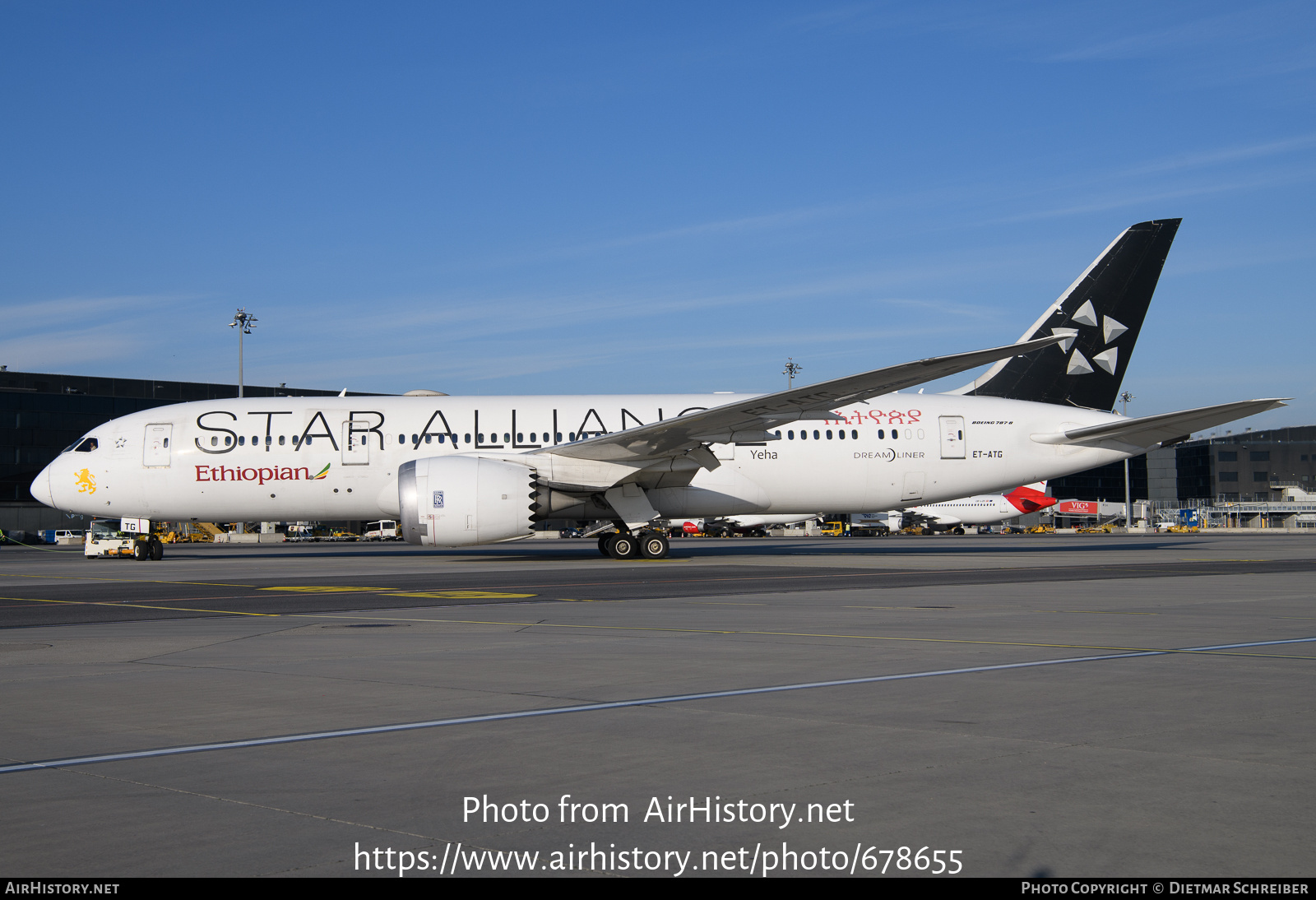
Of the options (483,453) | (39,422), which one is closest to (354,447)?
(483,453)

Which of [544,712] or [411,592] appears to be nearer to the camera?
[544,712]

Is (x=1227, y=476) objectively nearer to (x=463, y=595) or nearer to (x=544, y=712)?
(x=463, y=595)

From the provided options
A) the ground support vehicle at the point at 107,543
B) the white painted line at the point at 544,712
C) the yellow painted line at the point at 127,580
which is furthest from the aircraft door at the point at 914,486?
the ground support vehicle at the point at 107,543

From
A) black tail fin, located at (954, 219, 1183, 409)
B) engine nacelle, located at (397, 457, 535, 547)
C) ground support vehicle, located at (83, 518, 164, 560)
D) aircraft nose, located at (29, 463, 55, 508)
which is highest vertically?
black tail fin, located at (954, 219, 1183, 409)

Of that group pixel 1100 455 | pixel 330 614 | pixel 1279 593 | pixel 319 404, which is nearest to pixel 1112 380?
pixel 1100 455

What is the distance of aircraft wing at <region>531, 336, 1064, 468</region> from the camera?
2023cm

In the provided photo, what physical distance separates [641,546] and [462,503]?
5068 millimetres

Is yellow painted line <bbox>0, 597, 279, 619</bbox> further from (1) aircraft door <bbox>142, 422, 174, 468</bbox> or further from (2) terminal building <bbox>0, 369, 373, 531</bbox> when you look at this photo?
(2) terminal building <bbox>0, 369, 373, 531</bbox>

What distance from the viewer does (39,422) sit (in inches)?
2798

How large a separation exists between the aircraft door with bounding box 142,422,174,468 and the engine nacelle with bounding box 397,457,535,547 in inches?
297

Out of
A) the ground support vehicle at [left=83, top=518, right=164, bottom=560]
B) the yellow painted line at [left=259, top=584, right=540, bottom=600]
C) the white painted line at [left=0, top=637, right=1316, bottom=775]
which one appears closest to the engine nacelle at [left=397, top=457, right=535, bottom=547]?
the yellow painted line at [left=259, top=584, right=540, bottom=600]

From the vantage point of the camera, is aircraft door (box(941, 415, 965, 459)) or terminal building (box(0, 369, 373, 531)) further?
terminal building (box(0, 369, 373, 531))

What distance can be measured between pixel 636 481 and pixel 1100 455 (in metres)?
12.1
